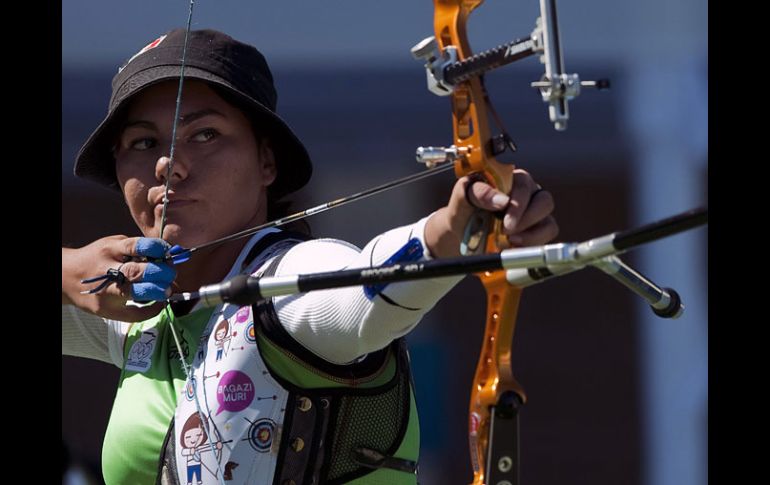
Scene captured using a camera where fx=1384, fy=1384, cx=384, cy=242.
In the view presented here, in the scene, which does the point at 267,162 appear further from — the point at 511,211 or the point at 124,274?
the point at 511,211

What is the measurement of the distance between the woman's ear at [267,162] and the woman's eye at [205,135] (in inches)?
4.5

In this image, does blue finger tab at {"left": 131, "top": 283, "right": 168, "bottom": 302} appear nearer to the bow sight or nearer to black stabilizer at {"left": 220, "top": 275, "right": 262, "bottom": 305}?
black stabilizer at {"left": 220, "top": 275, "right": 262, "bottom": 305}

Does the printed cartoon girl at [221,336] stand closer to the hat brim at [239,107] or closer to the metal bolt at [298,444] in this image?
the metal bolt at [298,444]

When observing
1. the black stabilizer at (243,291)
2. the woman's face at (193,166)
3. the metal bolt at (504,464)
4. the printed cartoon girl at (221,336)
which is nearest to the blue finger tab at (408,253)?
the black stabilizer at (243,291)

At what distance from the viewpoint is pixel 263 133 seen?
8.30 ft

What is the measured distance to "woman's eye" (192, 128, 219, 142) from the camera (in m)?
2.43

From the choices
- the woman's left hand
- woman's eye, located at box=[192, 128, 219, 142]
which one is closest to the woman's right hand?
woman's eye, located at box=[192, 128, 219, 142]

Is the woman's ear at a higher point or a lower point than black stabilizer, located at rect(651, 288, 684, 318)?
higher

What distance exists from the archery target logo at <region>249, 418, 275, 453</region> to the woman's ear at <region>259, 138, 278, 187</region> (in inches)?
20.7

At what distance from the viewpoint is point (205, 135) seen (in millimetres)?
2434

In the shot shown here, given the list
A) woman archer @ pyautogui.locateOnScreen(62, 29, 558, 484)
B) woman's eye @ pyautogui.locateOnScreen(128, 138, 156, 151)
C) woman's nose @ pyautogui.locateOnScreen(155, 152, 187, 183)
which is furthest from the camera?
woman's eye @ pyautogui.locateOnScreen(128, 138, 156, 151)

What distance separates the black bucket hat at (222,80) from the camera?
7.96ft

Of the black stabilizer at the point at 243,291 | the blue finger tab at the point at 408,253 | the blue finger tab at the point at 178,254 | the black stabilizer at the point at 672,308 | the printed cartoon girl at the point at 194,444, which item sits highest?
the blue finger tab at the point at 408,253
